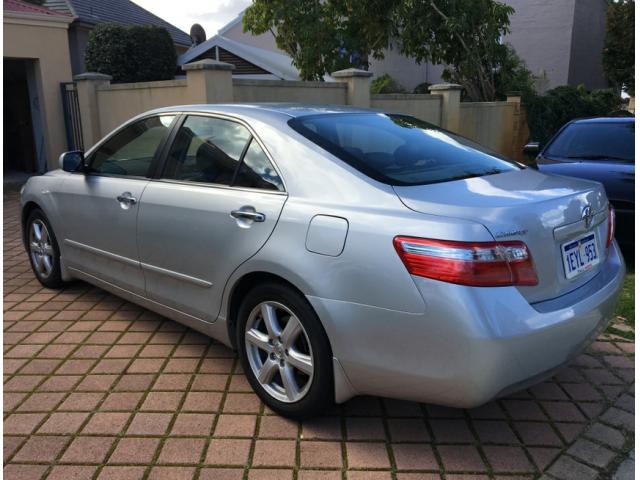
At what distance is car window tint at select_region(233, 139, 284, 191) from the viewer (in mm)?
3000

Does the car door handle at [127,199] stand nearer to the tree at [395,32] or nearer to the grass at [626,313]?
the grass at [626,313]

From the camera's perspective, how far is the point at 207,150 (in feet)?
11.4

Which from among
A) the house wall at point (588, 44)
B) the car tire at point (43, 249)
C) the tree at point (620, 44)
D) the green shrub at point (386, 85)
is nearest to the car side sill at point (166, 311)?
the car tire at point (43, 249)

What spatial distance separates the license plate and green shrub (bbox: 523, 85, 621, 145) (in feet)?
42.6

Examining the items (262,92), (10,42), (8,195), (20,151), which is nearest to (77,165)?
(262,92)

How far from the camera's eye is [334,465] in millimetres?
2607

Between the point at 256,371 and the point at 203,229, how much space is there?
0.82 meters

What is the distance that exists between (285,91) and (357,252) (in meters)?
7.09

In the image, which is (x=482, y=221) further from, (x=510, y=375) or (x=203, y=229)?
(x=203, y=229)

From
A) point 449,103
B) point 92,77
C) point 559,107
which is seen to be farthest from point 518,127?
point 92,77

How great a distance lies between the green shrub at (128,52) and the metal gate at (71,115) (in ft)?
5.85

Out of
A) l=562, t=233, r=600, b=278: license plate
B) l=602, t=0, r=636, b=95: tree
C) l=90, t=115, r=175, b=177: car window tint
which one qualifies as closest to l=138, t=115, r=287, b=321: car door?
l=90, t=115, r=175, b=177: car window tint

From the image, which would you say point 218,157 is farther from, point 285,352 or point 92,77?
point 92,77

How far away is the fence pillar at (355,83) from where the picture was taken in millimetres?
10328
